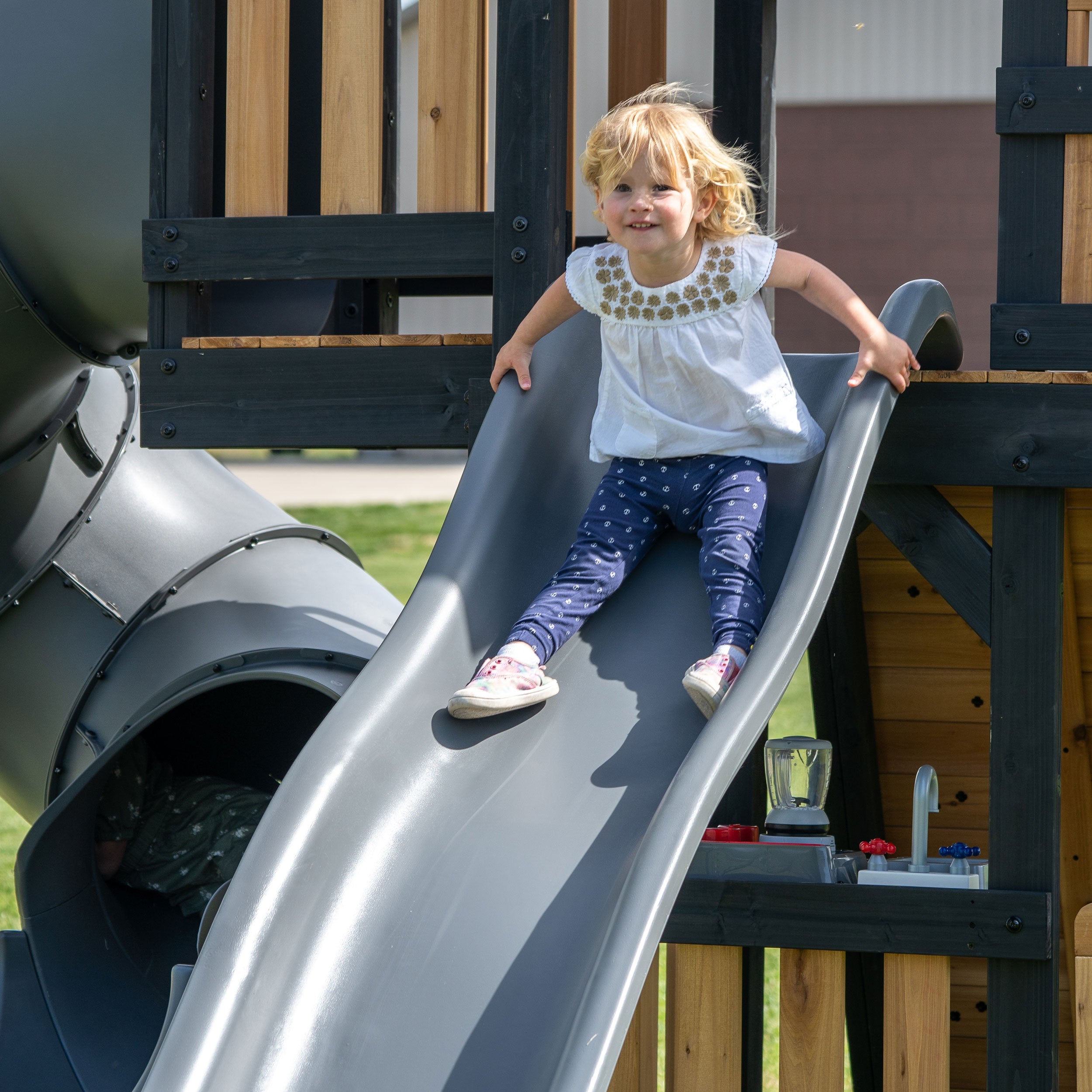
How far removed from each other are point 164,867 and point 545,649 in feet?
6.89

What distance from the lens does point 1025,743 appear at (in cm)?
312

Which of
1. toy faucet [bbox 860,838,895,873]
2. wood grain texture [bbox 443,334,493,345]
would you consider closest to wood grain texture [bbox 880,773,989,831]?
toy faucet [bbox 860,838,895,873]

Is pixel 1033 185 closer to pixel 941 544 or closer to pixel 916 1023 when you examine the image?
pixel 941 544

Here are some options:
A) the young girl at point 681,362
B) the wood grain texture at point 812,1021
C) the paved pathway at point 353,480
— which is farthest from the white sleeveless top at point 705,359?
the paved pathway at point 353,480

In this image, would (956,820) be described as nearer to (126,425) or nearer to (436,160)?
(436,160)

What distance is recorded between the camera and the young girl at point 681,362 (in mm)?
2852

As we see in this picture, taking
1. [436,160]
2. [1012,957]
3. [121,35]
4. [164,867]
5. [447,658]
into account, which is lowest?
[164,867]

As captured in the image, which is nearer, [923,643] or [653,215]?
[653,215]

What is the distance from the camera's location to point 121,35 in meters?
4.06

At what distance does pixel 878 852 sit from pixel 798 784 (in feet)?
1.82

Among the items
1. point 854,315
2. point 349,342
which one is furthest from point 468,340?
point 854,315

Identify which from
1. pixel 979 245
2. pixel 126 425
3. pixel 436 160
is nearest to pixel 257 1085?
pixel 436 160

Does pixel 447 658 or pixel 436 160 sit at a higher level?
pixel 436 160

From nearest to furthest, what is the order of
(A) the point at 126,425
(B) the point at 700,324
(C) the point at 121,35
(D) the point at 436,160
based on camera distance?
(B) the point at 700,324 < (D) the point at 436,160 < (C) the point at 121,35 < (A) the point at 126,425
